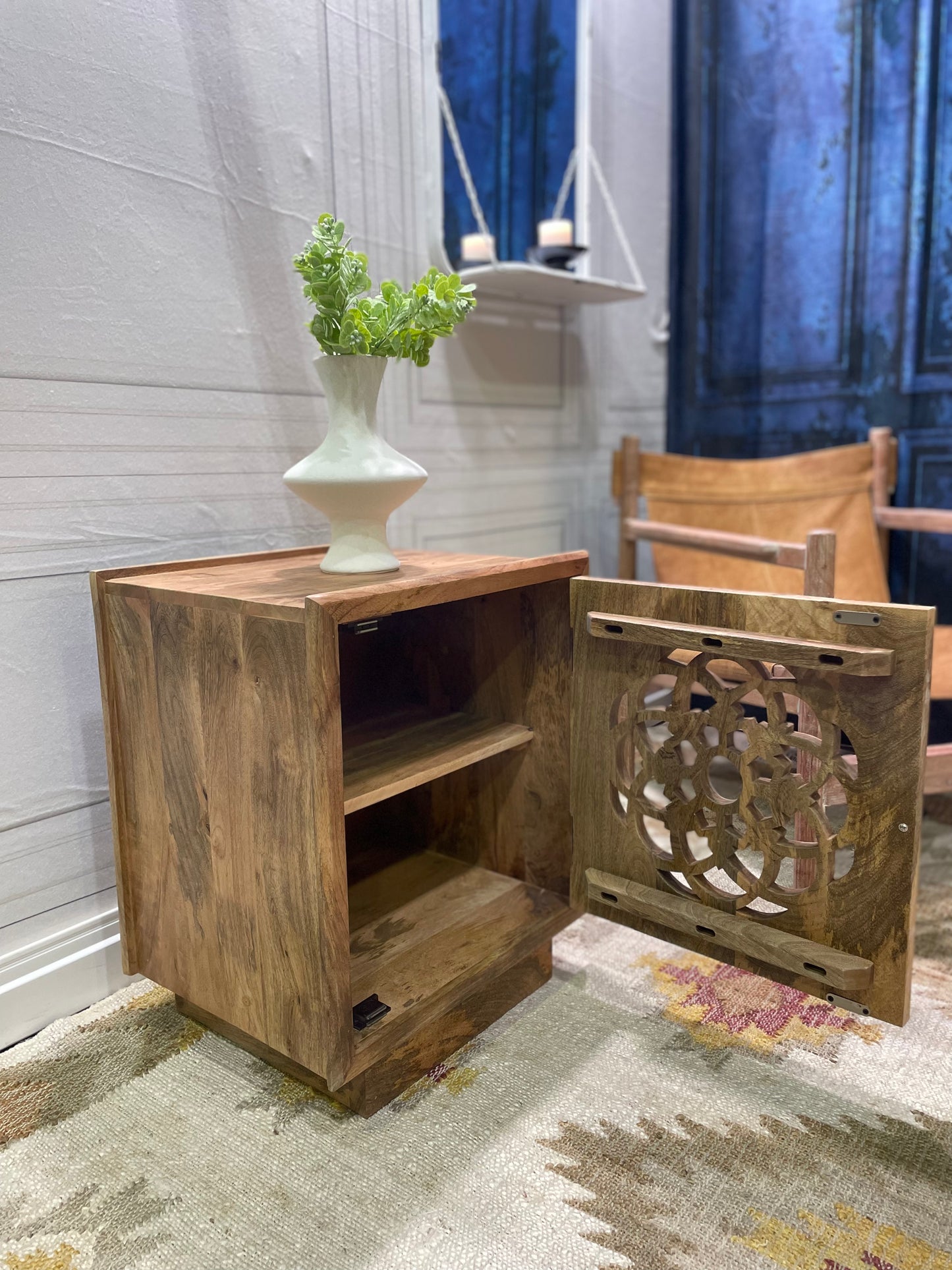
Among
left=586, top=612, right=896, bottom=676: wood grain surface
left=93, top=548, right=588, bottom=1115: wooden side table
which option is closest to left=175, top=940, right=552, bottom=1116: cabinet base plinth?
left=93, top=548, right=588, bottom=1115: wooden side table

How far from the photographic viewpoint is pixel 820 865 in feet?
2.97

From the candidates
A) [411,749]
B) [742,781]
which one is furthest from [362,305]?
[742,781]

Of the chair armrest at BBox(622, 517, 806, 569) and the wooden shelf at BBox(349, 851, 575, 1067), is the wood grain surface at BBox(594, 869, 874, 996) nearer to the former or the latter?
the wooden shelf at BBox(349, 851, 575, 1067)

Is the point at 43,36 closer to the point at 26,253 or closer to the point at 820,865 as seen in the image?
the point at 26,253

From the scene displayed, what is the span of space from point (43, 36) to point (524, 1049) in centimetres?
135

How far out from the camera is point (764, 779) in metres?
0.97

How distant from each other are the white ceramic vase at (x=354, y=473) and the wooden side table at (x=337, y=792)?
0.15 feet

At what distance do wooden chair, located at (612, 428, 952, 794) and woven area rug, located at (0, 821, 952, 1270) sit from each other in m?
0.91

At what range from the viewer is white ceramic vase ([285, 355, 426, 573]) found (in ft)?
3.38

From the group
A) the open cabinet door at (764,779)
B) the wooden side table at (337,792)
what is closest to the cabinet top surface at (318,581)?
the wooden side table at (337,792)

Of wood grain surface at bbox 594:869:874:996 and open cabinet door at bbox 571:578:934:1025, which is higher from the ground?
open cabinet door at bbox 571:578:934:1025

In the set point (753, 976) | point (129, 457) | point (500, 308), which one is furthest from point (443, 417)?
point (753, 976)

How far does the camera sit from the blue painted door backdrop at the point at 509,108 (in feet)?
5.70

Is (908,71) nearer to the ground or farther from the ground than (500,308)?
farther from the ground
